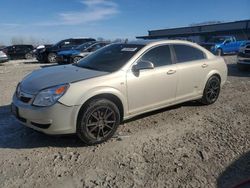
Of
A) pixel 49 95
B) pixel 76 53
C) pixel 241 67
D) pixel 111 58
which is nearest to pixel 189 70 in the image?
pixel 111 58

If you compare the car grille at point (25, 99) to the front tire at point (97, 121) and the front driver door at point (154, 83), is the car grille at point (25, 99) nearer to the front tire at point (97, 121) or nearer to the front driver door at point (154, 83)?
the front tire at point (97, 121)

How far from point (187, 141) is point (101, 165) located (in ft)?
5.06

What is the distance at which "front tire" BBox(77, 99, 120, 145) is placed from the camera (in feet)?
14.2

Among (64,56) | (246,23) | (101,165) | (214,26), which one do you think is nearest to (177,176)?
(101,165)

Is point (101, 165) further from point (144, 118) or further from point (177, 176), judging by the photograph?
point (144, 118)

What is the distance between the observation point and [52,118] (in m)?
4.14

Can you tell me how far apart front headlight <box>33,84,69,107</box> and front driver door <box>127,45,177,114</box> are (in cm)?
117

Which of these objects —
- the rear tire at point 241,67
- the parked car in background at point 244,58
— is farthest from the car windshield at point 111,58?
the rear tire at point 241,67

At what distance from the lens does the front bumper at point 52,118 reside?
412 cm

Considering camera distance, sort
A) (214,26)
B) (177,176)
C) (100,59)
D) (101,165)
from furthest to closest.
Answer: (214,26), (100,59), (101,165), (177,176)

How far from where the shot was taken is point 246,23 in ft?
162

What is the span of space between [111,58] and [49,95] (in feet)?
5.36

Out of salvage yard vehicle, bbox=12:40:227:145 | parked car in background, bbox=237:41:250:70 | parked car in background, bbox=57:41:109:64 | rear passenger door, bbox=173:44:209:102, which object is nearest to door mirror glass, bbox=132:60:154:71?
salvage yard vehicle, bbox=12:40:227:145

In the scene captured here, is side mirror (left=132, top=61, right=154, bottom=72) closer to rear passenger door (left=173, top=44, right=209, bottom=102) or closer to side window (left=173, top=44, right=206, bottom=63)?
rear passenger door (left=173, top=44, right=209, bottom=102)
